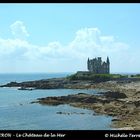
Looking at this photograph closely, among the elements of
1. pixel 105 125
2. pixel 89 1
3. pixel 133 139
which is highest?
pixel 89 1

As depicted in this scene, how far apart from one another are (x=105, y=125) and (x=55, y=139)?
8618mm

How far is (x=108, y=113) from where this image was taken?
46.2 ft

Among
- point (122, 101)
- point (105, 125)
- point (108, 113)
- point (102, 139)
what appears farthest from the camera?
point (122, 101)

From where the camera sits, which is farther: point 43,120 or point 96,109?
point 96,109

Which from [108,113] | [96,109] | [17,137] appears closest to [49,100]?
[96,109]

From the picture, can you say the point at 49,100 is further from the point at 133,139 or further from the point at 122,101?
the point at 133,139

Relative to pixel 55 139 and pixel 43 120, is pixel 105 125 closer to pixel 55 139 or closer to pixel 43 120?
pixel 43 120

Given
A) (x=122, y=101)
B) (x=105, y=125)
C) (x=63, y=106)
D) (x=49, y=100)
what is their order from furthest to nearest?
1. (x=49, y=100)
2. (x=63, y=106)
3. (x=122, y=101)
4. (x=105, y=125)

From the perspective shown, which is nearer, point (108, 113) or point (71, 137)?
point (71, 137)

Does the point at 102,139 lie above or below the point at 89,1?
below

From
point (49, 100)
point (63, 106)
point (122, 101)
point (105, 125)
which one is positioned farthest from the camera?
point (49, 100)

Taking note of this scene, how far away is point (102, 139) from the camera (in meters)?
3.36

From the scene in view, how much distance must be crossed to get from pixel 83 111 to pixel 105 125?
171 inches

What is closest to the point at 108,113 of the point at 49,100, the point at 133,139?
the point at 49,100
